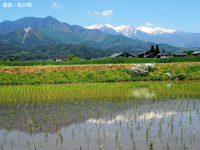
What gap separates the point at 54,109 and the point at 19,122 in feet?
11.1

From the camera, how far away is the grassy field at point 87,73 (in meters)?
41.7

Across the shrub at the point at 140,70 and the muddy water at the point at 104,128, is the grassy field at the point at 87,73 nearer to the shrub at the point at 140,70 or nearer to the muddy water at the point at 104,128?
the shrub at the point at 140,70

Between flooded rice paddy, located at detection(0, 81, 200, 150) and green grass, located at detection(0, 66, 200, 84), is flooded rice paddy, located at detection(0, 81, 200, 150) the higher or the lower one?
the lower one

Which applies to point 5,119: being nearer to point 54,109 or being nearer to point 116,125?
point 54,109

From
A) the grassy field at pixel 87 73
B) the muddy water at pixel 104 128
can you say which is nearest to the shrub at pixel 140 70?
the grassy field at pixel 87 73

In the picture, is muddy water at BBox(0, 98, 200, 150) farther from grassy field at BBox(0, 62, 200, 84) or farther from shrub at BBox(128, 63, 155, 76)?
shrub at BBox(128, 63, 155, 76)

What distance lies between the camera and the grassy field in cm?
4166

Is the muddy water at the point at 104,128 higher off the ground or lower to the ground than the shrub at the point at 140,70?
lower

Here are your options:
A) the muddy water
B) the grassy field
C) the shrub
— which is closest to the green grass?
the grassy field

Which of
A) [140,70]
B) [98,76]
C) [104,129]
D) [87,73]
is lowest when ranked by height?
[104,129]

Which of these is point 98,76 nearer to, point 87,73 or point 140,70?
point 87,73

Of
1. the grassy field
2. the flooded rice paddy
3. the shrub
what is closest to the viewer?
the flooded rice paddy

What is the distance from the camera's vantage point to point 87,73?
153 ft

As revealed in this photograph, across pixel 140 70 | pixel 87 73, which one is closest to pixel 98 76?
pixel 87 73
